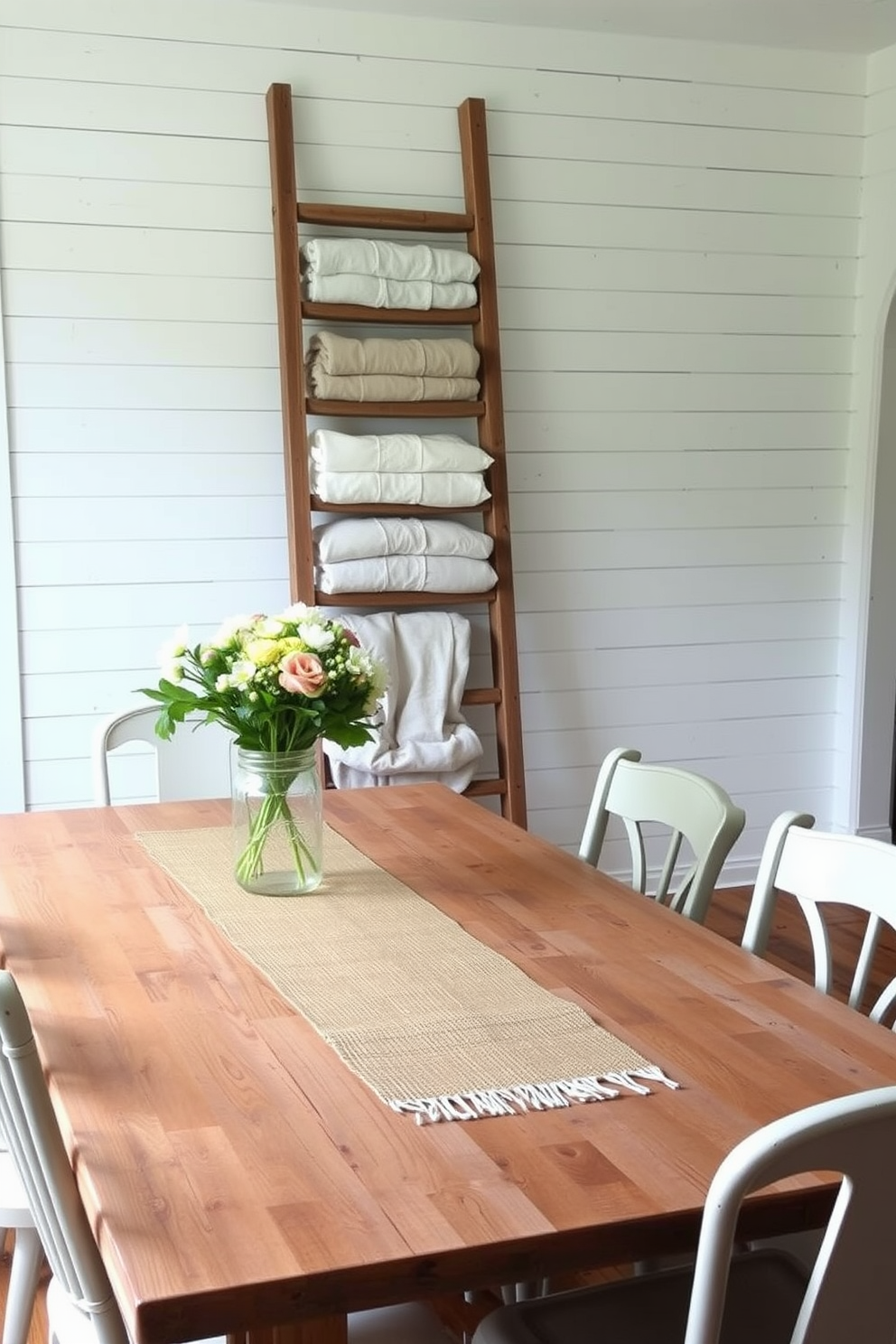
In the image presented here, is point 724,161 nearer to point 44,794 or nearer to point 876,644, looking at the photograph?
point 876,644

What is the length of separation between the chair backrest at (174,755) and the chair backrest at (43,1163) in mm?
1561

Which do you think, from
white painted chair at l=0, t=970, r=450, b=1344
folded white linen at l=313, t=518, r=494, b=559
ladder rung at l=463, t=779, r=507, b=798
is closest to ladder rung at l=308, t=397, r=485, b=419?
folded white linen at l=313, t=518, r=494, b=559

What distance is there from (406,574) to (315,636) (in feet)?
6.04

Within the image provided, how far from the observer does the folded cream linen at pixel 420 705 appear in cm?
381

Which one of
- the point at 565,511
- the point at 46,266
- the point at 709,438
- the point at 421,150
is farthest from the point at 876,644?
the point at 46,266

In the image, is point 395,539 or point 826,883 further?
point 395,539

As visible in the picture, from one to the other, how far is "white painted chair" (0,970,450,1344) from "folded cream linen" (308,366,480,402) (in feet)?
8.54

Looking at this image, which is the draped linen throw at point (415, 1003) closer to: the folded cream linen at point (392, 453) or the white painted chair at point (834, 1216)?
the white painted chair at point (834, 1216)

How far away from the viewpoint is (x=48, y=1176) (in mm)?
1268

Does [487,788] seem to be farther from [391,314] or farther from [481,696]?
[391,314]

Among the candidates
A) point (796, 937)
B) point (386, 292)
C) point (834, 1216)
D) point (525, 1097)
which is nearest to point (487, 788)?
point (796, 937)

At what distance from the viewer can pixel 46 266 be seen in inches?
142

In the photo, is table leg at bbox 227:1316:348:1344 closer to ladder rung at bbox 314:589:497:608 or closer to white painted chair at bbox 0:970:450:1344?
white painted chair at bbox 0:970:450:1344

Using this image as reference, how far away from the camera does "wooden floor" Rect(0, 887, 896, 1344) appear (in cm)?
380
